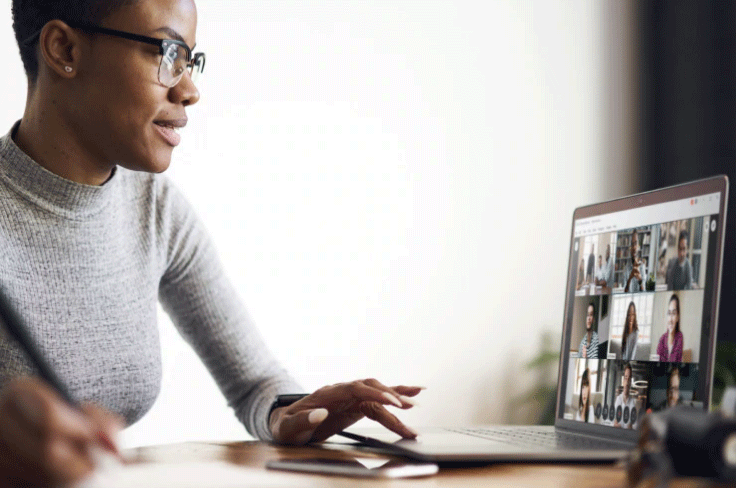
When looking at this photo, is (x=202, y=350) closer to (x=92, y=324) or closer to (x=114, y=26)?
(x=92, y=324)

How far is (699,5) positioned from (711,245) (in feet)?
8.00

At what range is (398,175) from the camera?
2.63 m

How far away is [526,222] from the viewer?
290 cm

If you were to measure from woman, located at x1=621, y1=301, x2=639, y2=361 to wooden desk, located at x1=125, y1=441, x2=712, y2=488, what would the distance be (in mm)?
204

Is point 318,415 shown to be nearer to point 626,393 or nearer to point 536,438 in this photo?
point 536,438

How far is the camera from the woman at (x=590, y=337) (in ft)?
3.22

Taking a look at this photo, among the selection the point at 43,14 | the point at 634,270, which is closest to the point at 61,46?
the point at 43,14

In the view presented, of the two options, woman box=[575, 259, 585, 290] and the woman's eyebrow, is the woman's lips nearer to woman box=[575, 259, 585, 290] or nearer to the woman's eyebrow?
the woman's eyebrow

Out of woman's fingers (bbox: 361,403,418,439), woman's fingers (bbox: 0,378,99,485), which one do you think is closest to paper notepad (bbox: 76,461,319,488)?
woman's fingers (bbox: 0,378,99,485)

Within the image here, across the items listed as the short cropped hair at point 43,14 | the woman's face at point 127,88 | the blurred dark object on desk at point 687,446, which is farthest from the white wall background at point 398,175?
the blurred dark object on desk at point 687,446

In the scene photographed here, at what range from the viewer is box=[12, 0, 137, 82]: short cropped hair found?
1.18m

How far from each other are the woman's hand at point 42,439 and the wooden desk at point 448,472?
0.18 m

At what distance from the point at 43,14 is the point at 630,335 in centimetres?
98

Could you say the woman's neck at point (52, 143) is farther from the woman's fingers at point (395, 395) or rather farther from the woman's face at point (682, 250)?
the woman's face at point (682, 250)
